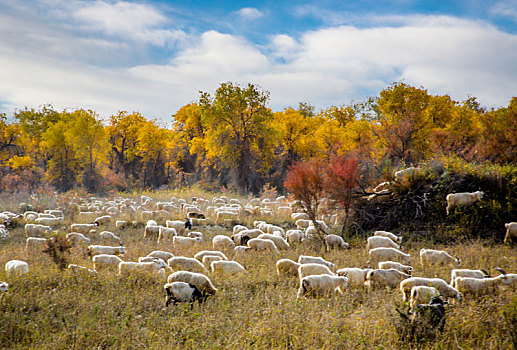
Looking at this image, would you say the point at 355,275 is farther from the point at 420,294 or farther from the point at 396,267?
the point at 420,294

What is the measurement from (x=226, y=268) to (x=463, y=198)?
336 inches

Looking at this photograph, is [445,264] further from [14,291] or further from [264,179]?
[264,179]

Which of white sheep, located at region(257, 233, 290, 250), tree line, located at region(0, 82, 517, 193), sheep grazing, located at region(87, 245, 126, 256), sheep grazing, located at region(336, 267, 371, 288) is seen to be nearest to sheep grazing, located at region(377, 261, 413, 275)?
sheep grazing, located at region(336, 267, 371, 288)

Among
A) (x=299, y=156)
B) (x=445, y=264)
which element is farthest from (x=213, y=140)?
(x=445, y=264)

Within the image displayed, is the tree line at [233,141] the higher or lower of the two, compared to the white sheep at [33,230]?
higher

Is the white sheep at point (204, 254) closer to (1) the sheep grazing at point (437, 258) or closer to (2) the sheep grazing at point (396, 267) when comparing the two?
(2) the sheep grazing at point (396, 267)

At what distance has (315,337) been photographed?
5094mm

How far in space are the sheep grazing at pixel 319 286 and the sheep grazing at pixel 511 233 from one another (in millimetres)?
6627

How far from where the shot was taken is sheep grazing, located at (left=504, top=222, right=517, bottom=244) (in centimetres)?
1052

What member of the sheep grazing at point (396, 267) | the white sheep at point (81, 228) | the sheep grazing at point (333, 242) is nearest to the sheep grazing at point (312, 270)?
the sheep grazing at point (396, 267)

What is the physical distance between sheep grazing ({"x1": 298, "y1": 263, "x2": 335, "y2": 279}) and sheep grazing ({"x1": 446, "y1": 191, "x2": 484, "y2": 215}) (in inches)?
260

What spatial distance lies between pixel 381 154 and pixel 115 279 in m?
32.5

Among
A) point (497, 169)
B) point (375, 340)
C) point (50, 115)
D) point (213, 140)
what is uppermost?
point (50, 115)

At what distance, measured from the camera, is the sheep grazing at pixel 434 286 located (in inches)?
246
